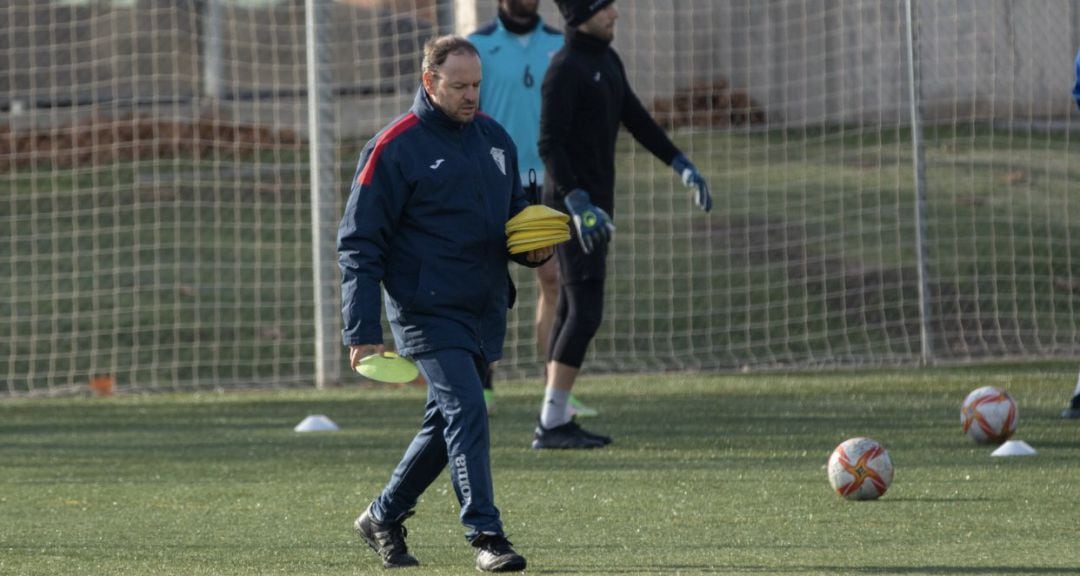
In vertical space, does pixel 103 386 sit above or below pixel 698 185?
below

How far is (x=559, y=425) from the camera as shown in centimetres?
866

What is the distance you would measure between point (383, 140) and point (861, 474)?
96.5 inches

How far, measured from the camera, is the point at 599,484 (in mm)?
7586

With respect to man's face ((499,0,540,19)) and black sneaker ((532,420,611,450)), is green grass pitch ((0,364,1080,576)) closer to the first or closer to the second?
black sneaker ((532,420,611,450))

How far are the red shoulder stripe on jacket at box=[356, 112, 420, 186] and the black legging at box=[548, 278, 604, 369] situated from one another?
2.95 metres

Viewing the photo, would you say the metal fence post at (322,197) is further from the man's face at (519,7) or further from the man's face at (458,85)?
the man's face at (458,85)

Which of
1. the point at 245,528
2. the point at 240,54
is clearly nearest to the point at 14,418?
the point at 245,528

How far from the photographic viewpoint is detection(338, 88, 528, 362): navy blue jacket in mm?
5586

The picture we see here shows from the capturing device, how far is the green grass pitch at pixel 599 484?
5.93m

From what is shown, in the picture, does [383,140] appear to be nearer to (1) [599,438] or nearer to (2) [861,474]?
(2) [861,474]

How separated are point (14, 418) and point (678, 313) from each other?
5.46 m

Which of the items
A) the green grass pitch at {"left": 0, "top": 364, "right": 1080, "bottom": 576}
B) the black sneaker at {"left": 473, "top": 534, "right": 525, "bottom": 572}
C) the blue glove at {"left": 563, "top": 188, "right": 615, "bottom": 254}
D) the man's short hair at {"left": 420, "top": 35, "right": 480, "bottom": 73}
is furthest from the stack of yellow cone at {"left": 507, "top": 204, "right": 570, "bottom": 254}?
the blue glove at {"left": 563, "top": 188, "right": 615, "bottom": 254}

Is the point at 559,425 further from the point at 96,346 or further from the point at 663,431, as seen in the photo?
the point at 96,346

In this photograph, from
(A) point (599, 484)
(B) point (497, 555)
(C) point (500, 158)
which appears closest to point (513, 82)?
(A) point (599, 484)
